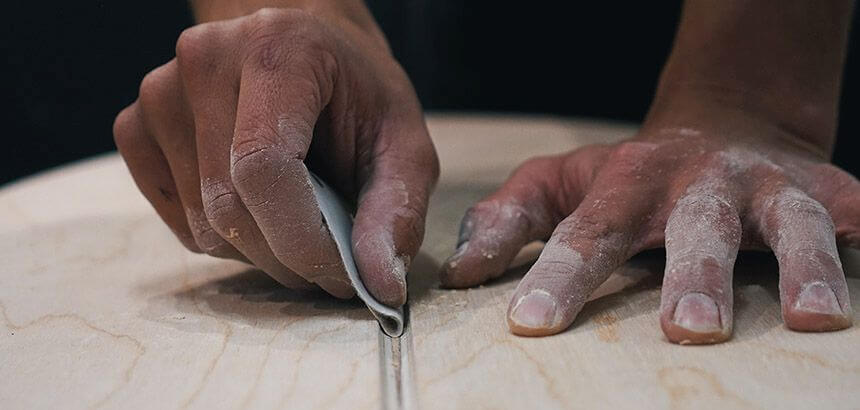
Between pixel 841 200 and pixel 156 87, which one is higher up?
pixel 156 87

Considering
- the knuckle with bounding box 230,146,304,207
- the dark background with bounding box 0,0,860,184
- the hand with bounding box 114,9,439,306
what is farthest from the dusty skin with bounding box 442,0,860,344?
the dark background with bounding box 0,0,860,184

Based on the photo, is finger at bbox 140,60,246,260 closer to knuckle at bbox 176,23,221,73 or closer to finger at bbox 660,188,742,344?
knuckle at bbox 176,23,221,73

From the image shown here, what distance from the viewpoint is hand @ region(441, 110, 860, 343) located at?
71cm

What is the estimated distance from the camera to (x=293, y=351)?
2.42 ft

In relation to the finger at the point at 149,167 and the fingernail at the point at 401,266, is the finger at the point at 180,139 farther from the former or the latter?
the fingernail at the point at 401,266

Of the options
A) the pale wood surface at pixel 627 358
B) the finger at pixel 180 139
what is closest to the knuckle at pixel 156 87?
the finger at pixel 180 139

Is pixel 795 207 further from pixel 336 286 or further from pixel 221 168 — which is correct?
pixel 221 168

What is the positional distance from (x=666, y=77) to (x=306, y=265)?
22.4 inches

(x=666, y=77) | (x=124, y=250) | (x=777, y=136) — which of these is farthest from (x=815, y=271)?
(x=124, y=250)

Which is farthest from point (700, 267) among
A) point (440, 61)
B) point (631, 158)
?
point (440, 61)

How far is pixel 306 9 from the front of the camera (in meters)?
0.95

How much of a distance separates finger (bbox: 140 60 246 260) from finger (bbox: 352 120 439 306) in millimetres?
157

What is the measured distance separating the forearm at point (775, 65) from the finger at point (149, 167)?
1.90 feet

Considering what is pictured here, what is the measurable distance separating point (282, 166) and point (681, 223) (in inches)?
14.8
